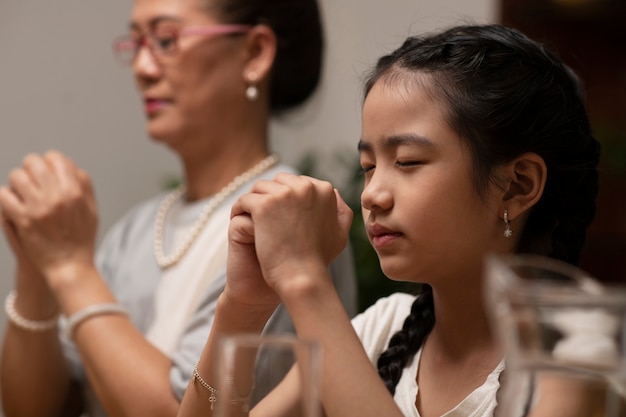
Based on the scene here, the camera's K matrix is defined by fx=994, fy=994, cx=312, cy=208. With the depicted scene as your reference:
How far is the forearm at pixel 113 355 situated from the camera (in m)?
1.15

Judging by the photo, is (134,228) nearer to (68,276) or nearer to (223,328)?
(68,276)

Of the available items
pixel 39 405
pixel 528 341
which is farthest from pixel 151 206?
pixel 528 341

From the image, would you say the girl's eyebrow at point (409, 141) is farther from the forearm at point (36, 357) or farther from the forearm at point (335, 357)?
the forearm at point (36, 357)

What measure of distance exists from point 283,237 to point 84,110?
1.52 meters

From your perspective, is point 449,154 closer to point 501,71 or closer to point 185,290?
point 501,71

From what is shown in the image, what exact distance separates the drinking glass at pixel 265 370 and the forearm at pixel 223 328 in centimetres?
22

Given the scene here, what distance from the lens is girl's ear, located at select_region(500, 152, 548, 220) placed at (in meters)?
0.90

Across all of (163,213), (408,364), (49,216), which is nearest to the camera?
(408,364)

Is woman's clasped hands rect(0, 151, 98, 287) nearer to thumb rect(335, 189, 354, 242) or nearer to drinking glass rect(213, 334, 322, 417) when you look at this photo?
thumb rect(335, 189, 354, 242)

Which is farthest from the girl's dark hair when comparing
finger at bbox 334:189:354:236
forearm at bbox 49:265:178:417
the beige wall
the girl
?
the beige wall

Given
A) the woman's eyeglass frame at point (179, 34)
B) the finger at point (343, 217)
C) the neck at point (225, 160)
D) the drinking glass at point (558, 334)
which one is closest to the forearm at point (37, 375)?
the neck at point (225, 160)

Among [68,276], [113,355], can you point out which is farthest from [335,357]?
[68,276]

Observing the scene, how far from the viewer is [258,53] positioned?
1490 mm

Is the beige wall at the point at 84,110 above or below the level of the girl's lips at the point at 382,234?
below
